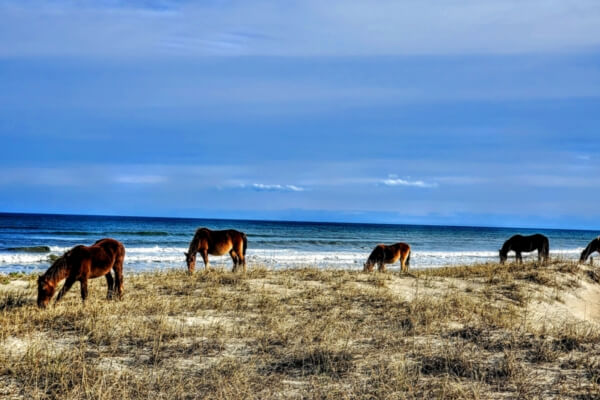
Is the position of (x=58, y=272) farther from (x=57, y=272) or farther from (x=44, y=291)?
(x=44, y=291)

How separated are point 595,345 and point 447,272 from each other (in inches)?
316

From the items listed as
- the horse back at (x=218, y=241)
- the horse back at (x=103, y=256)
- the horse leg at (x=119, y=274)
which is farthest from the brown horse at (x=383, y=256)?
the horse back at (x=103, y=256)

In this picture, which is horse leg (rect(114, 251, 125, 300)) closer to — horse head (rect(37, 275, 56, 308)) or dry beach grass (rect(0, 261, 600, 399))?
dry beach grass (rect(0, 261, 600, 399))

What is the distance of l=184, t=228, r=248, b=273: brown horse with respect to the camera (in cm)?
1432

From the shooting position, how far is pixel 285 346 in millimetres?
7160

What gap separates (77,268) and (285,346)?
4.17 metres

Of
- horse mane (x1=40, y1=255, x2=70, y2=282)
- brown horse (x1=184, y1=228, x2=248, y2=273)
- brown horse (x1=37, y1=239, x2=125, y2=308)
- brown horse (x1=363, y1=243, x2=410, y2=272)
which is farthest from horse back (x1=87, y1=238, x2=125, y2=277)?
brown horse (x1=363, y1=243, x2=410, y2=272)

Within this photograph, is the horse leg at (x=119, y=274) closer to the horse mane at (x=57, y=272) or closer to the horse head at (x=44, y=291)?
the horse mane at (x=57, y=272)

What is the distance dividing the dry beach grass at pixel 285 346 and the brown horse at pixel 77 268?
0.99 feet

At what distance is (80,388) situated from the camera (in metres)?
5.45

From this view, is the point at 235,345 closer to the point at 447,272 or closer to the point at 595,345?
the point at 595,345

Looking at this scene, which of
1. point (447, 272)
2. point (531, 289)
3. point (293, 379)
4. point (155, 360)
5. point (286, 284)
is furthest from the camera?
point (447, 272)

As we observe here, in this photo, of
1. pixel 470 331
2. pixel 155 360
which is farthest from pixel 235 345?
pixel 470 331

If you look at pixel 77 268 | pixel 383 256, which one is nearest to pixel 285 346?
pixel 77 268
